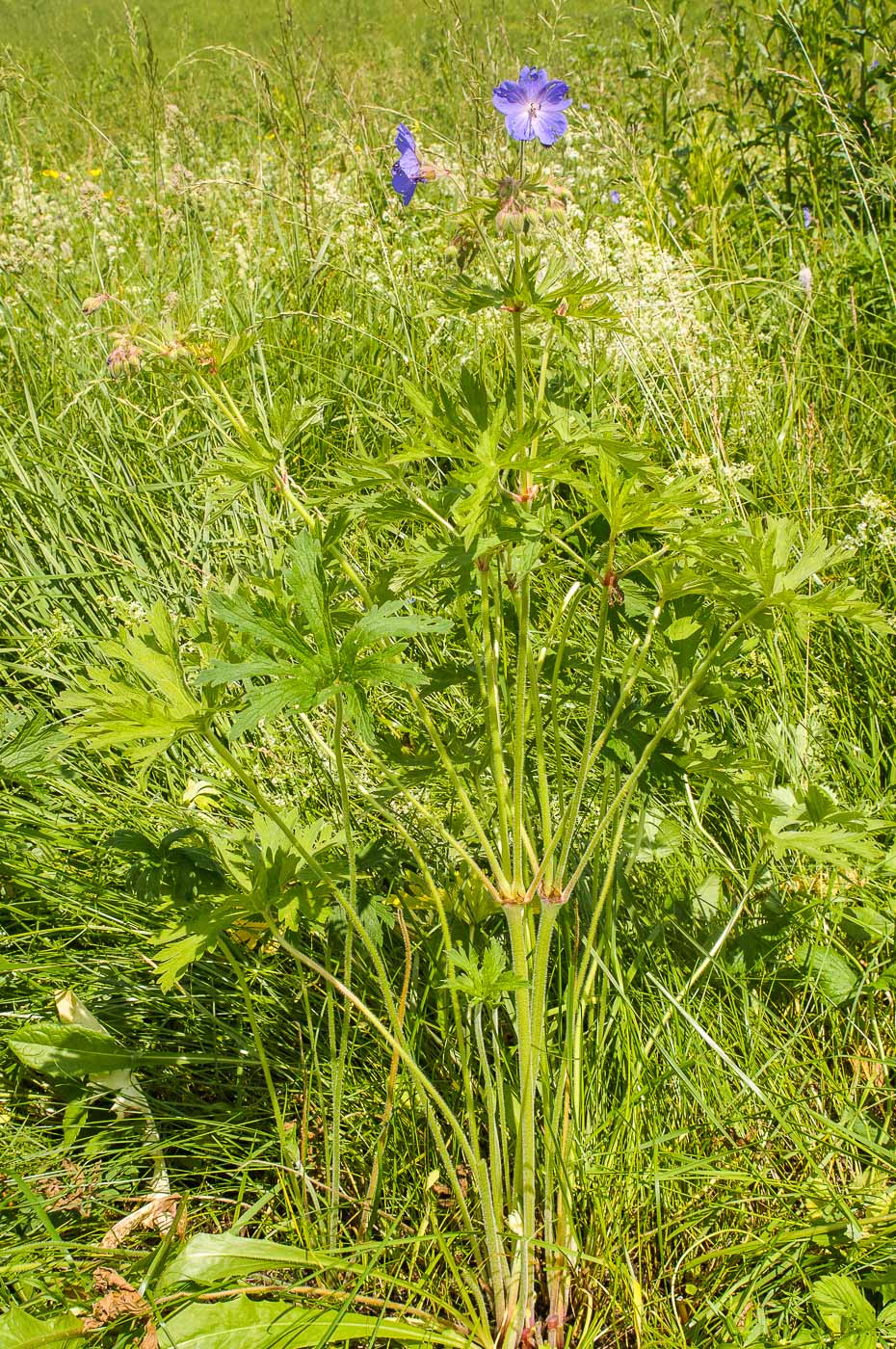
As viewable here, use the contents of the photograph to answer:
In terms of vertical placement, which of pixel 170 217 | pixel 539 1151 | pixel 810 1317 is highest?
pixel 170 217

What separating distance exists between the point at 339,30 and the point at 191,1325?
11.6m

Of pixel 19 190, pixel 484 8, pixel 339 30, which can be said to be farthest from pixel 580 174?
pixel 339 30

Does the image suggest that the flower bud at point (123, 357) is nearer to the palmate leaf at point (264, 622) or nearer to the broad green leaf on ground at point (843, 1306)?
the palmate leaf at point (264, 622)

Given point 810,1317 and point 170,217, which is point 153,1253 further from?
point 170,217

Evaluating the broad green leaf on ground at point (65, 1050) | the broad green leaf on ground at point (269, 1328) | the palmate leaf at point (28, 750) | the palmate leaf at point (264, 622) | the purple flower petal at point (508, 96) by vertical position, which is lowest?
the broad green leaf on ground at point (269, 1328)

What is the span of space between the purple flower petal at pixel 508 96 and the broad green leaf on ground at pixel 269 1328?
1.38 meters

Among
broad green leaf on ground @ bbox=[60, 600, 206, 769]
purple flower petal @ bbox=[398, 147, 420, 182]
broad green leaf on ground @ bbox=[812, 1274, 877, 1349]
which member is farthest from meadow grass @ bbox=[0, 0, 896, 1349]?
broad green leaf on ground @ bbox=[60, 600, 206, 769]

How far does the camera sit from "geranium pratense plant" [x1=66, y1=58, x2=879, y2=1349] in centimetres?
106

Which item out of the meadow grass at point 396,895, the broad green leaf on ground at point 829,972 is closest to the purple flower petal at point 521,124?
the meadow grass at point 396,895

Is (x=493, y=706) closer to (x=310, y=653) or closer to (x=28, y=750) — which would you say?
(x=310, y=653)

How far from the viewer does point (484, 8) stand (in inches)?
107

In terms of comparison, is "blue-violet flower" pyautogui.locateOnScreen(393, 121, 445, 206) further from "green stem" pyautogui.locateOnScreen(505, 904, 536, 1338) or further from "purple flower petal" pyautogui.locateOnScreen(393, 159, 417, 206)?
"green stem" pyautogui.locateOnScreen(505, 904, 536, 1338)

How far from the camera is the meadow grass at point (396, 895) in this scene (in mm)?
1291

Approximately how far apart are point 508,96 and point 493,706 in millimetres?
714
